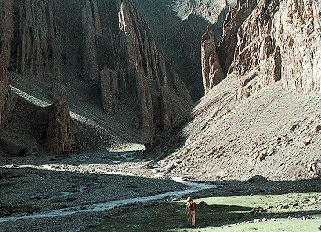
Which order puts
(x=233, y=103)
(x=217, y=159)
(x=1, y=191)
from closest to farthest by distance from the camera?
(x=1, y=191) < (x=217, y=159) < (x=233, y=103)

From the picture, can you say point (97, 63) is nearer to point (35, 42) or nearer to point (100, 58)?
point (100, 58)

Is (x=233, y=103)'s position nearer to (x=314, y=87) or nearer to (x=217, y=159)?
(x=217, y=159)

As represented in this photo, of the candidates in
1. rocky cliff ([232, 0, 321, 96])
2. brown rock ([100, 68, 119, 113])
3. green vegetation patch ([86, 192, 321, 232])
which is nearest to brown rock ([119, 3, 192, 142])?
brown rock ([100, 68, 119, 113])

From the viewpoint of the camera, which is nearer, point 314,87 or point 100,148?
point 314,87

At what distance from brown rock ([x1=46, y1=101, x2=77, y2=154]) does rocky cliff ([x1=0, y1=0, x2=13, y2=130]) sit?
1059cm

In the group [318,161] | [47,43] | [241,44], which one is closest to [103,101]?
[47,43]

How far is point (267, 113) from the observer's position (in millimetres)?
59781

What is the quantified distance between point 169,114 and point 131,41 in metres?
37.9

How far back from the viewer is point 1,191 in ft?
168

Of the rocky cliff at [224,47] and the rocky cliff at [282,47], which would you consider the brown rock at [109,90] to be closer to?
the rocky cliff at [224,47]

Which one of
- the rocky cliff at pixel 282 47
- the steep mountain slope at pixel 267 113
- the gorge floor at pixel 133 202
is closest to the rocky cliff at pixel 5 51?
the gorge floor at pixel 133 202

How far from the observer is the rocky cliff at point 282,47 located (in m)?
55.1

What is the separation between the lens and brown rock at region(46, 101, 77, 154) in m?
111

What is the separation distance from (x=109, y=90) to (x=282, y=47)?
92.1m
